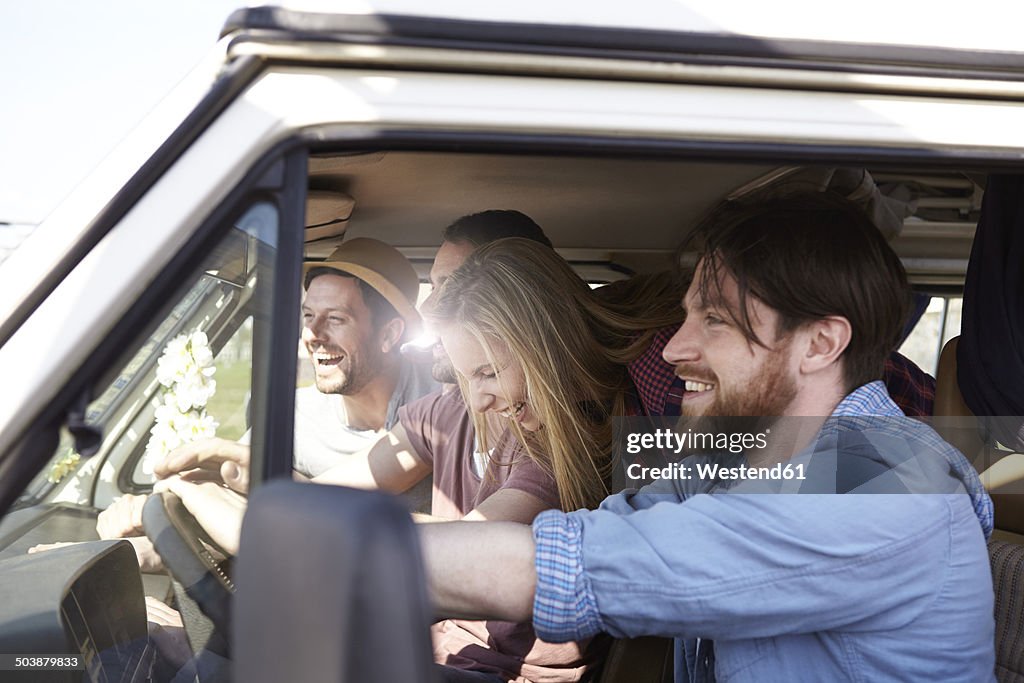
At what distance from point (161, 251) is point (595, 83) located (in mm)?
524

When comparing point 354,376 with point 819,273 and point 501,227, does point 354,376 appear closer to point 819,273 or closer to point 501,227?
point 501,227

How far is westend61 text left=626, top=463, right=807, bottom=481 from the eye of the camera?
1.37m

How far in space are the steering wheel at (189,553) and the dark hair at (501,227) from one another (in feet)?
3.83

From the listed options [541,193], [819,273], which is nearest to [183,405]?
[819,273]

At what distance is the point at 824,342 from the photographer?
57.0 inches

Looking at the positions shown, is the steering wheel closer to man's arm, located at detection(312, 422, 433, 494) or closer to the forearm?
the forearm

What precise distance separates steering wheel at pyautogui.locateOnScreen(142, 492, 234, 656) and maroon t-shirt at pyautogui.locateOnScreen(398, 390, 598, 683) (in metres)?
0.76

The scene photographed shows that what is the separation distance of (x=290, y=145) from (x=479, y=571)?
0.56 meters

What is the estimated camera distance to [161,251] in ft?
3.25

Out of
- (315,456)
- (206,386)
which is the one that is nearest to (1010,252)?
(206,386)

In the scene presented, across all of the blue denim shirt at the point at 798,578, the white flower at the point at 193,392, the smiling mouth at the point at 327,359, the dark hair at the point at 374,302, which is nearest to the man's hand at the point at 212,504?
the white flower at the point at 193,392

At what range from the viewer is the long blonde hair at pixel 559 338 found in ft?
6.46

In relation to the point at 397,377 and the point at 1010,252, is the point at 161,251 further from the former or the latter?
the point at 397,377

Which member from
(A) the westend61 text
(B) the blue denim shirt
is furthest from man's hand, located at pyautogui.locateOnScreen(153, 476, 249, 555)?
(A) the westend61 text
